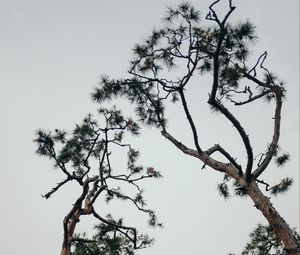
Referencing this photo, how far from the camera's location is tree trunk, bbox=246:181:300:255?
430 centimetres

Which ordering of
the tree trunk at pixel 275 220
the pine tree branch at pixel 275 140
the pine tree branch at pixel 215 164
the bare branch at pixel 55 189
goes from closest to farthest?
the tree trunk at pixel 275 220, the pine tree branch at pixel 275 140, the pine tree branch at pixel 215 164, the bare branch at pixel 55 189

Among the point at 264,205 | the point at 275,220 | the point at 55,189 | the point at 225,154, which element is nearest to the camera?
the point at 275,220

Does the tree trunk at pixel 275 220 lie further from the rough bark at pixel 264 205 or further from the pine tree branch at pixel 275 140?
the pine tree branch at pixel 275 140

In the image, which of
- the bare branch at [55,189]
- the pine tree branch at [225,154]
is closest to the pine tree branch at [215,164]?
the pine tree branch at [225,154]

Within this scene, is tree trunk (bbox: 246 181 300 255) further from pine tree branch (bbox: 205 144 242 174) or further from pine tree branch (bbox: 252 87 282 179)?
pine tree branch (bbox: 205 144 242 174)

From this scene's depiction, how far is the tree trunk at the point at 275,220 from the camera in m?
4.30

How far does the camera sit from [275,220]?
14.9ft

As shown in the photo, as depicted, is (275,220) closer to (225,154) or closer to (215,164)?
(225,154)

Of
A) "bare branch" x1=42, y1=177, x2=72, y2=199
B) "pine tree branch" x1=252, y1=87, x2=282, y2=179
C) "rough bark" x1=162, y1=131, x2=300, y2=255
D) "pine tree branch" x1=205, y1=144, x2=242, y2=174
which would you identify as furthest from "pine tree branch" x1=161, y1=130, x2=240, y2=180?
"bare branch" x1=42, y1=177, x2=72, y2=199

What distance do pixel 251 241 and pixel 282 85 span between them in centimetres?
→ 433

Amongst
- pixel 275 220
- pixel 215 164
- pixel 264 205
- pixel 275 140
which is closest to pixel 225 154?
pixel 215 164

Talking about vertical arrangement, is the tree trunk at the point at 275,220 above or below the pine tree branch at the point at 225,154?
below

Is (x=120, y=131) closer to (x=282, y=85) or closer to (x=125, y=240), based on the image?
(x=125, y=240)

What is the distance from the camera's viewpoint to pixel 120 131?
A: 25.9ft
